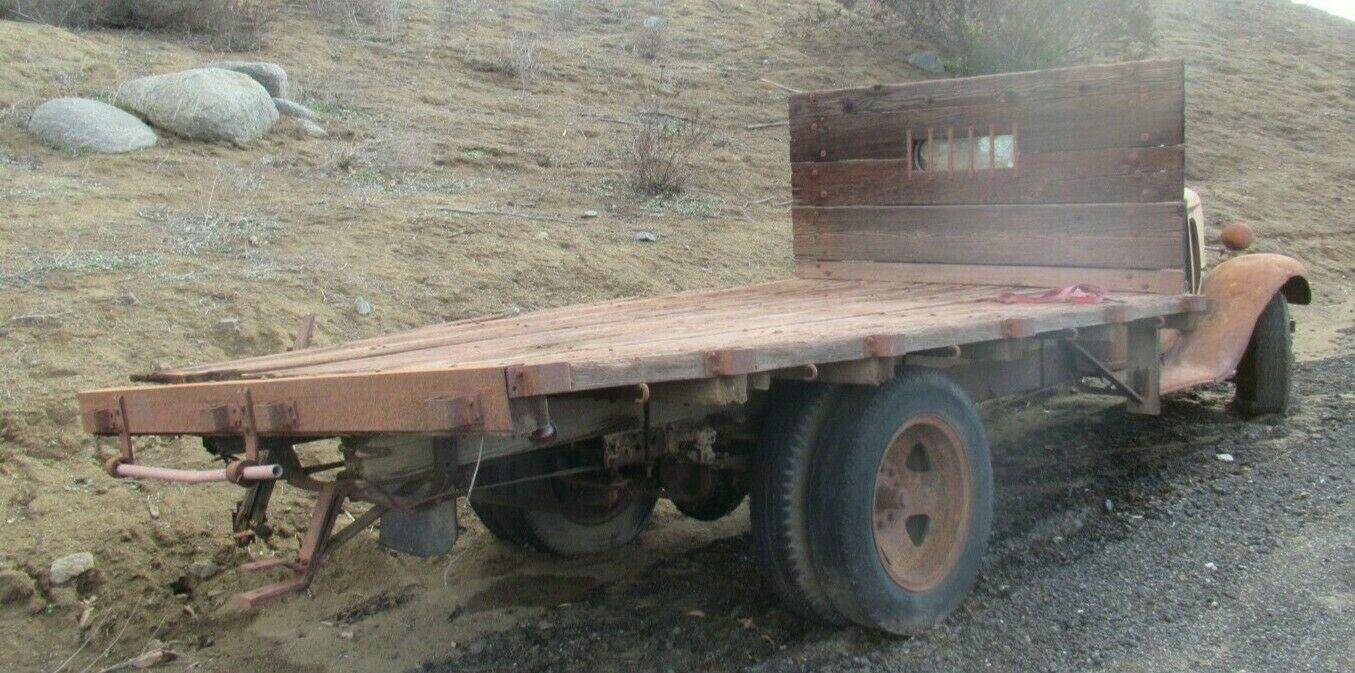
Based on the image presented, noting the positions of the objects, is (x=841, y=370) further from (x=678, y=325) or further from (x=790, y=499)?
(x=678, y=325)

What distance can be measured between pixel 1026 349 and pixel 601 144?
7.05 metres

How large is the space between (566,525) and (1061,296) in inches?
91.0

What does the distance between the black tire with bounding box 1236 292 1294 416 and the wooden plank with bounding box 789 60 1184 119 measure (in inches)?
78.4

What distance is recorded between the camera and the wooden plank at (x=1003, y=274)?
577 cm

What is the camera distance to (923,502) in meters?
4.62

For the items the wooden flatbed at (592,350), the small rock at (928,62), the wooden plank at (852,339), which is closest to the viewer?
the wooden flatbed at (592,350)

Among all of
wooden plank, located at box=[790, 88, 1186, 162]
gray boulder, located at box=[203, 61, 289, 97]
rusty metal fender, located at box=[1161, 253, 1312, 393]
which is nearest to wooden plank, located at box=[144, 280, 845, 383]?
wooden plank, located at box=[790, 88, 1186, 162]

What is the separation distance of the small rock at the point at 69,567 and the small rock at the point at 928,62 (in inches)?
525

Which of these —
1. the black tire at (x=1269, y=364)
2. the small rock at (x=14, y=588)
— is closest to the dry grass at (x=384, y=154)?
the small rock at (x=14, y=588)

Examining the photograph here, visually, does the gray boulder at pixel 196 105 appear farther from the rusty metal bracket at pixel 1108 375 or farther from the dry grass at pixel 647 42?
the rusty metal bracket at pixel 1108 375

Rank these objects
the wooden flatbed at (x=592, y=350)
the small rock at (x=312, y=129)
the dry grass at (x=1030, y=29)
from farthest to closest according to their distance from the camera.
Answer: the dry grass at (x=1030, y=29)
the small rock at (x=312, y=129)
the wooden flatbed at (x=592, y=350)

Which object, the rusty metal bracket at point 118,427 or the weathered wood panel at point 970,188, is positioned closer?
the rusty metal bracket at point 118,427

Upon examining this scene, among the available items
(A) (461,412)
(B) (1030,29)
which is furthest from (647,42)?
(A) (461,412)

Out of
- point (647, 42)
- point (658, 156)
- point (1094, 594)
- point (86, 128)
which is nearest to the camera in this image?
point (1094, 594)
